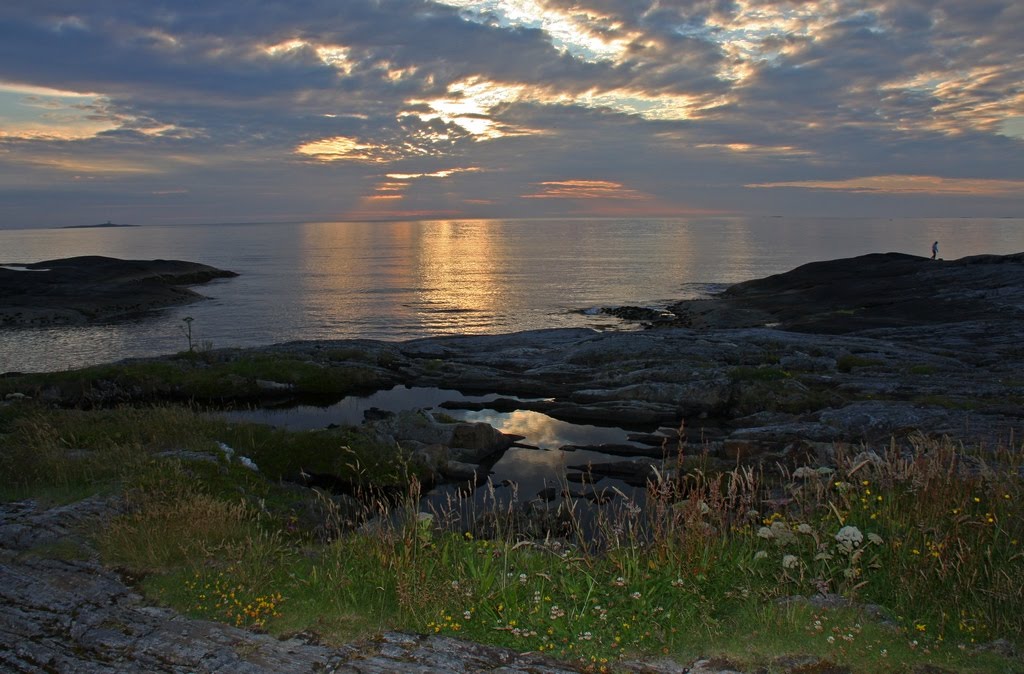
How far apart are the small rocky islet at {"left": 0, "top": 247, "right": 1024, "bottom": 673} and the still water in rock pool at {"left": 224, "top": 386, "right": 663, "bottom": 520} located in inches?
42.9

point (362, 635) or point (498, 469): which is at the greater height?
point (362, 635)

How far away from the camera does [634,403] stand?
99.7 ft

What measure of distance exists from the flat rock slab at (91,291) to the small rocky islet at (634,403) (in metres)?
47.3

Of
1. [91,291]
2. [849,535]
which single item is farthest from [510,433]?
[91,291]

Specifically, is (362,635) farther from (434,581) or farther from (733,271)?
(733,271)

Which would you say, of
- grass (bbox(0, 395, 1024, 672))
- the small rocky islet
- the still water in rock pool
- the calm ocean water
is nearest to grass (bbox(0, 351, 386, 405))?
the small rocky islet

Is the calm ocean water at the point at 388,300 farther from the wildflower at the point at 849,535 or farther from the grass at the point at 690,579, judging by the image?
the wildflower at the point at 849,535

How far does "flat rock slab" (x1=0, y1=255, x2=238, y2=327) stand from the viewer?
243ft

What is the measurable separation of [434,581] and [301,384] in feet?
98.3

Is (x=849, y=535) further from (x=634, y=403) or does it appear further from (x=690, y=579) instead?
(x=634, y=403)

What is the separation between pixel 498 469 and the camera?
23109mm

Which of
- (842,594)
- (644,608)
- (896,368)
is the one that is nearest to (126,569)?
(644,608)

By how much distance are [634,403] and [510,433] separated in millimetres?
6378

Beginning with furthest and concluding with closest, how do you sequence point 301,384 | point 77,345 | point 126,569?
point 77,345
point 301,384
point 126,569
